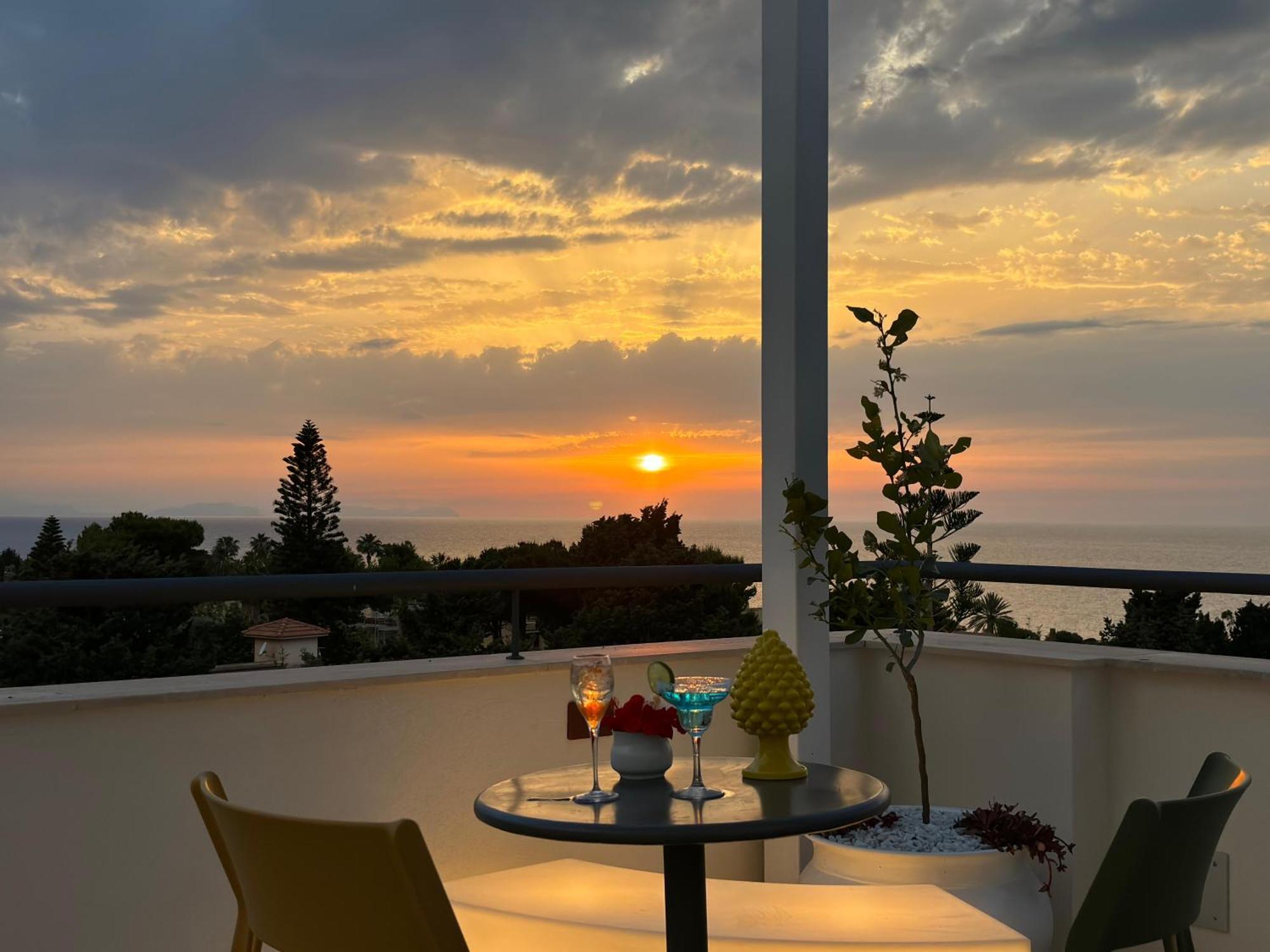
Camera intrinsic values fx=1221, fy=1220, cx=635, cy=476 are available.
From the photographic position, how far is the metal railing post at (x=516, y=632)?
285 cm

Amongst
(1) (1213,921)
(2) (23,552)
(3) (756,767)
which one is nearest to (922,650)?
(1) (1213,921)

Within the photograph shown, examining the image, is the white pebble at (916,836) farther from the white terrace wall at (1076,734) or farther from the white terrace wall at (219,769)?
the white terrace wall at (219,769)

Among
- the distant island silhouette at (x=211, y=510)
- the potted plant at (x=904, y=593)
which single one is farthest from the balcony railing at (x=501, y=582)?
Result: the distant island silhouette at (x=211, y=510)

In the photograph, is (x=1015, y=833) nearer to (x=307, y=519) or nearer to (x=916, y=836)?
(x=916, y=836)

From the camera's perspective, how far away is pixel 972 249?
8.45 m

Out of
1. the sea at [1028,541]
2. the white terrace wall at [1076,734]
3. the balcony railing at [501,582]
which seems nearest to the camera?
the balcony railing at [501,582]

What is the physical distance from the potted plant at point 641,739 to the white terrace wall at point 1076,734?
127cm

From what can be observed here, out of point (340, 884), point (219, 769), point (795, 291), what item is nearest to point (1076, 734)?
point (795, 291)

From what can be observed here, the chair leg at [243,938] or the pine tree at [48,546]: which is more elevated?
the pine tree at [48,546]

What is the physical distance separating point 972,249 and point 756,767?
7083mm

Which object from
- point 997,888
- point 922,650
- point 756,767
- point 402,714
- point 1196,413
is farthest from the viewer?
point 1196,413

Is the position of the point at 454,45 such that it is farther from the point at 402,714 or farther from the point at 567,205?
the point at 402,714

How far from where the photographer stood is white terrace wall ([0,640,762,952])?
2250 mm

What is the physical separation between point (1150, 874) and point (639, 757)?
785 mm
